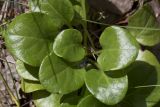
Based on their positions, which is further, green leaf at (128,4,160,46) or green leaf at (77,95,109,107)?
green leaf at (128,4,160,46)

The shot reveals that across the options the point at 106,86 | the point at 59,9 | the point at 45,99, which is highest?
the point at 59,9

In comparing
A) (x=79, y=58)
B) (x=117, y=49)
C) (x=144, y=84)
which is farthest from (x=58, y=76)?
(x=144, y=84)

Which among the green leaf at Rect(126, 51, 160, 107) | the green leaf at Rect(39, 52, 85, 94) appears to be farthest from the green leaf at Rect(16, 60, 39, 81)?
the green leaf at Rect(126, 51, 160, 107)

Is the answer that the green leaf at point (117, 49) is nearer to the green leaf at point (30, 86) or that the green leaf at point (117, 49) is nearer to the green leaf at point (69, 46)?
the green leaf at point (69, 46)

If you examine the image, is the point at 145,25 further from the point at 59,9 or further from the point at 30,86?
the point at 30,86

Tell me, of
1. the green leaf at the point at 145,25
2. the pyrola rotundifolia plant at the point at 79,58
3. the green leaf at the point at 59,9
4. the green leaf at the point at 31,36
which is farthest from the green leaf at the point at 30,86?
the green leaf at the point at 145,25

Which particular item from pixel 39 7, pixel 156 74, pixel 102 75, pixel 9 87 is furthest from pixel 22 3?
pixel 156 74

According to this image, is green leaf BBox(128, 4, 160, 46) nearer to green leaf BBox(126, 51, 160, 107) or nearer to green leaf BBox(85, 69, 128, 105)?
green leaf BBox(126, 51, 160, 107)
